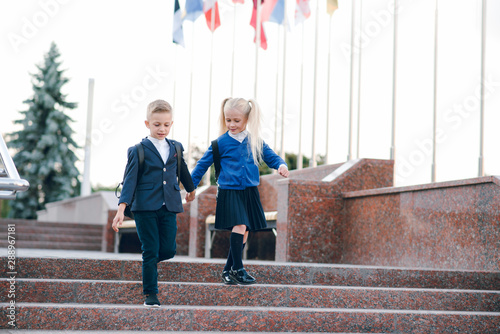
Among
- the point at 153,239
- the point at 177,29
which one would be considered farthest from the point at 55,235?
the point at 153,239

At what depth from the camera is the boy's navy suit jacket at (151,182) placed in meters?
4.60

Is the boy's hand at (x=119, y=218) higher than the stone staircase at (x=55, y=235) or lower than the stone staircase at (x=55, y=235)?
higher

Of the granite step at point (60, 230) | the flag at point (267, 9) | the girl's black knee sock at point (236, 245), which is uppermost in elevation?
the flag at point (267, 9)

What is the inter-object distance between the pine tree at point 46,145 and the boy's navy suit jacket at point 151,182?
2249cm

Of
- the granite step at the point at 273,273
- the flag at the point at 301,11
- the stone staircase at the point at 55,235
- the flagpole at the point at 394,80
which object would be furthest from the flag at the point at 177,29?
the granite step at the point at 273,273

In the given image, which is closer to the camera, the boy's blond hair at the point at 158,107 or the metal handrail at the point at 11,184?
the metal handrail at the point at 11,184

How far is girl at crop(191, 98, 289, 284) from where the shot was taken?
507 centimetres

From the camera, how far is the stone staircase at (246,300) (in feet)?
14.8

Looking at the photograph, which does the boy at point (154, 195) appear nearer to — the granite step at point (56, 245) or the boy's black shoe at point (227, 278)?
the boy's black shoe at point (227, 278)

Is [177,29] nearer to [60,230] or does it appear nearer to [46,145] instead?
[60,230]

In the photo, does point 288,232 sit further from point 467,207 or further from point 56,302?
point 56,302

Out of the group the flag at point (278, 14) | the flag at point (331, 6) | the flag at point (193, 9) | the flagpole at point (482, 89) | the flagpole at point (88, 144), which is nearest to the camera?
the flagpole at point (482, 89)

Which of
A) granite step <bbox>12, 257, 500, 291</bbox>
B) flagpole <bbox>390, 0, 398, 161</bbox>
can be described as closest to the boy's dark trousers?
granite step <bbox>12, 257, 500, 291</bbox>

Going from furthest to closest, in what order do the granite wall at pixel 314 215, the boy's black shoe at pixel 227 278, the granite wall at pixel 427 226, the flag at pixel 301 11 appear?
the flag at pixel 301 11 → the granite wall at pixel 314 215 → the granite wall at pixel 427 226 → the boy's black shoe at pixel 227 278
